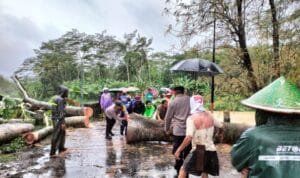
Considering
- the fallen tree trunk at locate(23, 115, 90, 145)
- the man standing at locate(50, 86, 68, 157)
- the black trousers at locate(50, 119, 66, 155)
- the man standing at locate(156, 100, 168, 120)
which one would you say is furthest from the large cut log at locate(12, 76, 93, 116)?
the man standing at locate(50, 86, 68, 157)

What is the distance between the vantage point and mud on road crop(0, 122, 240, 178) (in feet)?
30.4

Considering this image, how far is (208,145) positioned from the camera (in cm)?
678

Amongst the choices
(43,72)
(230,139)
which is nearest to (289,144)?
(230,139)

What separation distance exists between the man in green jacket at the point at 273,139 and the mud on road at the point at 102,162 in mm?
6109

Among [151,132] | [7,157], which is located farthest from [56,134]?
[151,132]

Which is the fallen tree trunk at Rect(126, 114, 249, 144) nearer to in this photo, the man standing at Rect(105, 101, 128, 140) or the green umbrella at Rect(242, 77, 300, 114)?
the man standing at Rect(105, 101, 128, 140)

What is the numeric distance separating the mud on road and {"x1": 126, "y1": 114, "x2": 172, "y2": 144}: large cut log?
0.22 m

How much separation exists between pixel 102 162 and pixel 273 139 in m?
8.02

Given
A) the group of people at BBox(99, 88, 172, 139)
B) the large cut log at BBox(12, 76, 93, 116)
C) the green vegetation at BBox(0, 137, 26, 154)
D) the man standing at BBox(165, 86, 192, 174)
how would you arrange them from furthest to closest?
the large cut log at BBox(12, 76, 93, 116) → the group of people at BBox(99, 88, 172, 139) → the green vegetation at BBox(0, 137, 26, 154) → the man standing at BBox(165, 86, 192, 174)

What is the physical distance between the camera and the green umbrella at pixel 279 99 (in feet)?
9.70

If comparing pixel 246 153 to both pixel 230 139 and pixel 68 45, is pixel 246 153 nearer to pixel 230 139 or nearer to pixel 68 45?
pixel 230 139

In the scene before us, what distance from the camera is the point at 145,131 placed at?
1336cm

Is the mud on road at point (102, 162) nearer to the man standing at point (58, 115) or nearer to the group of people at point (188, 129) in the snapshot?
the man standing at point (58, 115)

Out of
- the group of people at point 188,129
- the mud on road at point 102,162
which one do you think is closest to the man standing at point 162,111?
the mud on road at point 102,162
